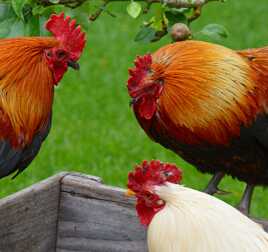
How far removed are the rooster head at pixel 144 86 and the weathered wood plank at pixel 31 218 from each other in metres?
0.38

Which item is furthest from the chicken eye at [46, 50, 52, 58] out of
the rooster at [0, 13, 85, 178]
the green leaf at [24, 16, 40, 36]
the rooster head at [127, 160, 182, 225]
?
the rooster head at [127, 160, 182, 225]

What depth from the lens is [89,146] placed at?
19.8ft

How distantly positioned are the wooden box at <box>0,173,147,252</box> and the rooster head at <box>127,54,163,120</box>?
317 mm

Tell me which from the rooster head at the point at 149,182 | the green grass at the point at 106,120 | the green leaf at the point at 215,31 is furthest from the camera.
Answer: the green grass at the point at 106,120

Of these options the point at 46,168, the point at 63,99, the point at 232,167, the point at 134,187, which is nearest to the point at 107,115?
the point at 63,99

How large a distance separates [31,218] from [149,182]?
69 cm

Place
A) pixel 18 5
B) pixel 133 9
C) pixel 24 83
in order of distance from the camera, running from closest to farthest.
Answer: pixel 18 5 < pixel 133 9 < pixel 24 83

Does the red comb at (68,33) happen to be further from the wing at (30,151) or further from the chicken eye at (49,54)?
the wing at (30,151)

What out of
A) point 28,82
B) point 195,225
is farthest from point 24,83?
point 195,225

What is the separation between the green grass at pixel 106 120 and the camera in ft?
18.3

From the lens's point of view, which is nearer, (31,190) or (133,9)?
(133,9)

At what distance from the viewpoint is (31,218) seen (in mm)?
3082

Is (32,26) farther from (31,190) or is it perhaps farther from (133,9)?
(31,190)

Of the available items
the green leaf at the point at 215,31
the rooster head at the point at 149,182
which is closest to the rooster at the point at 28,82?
the green leaf at the point at 215,31
